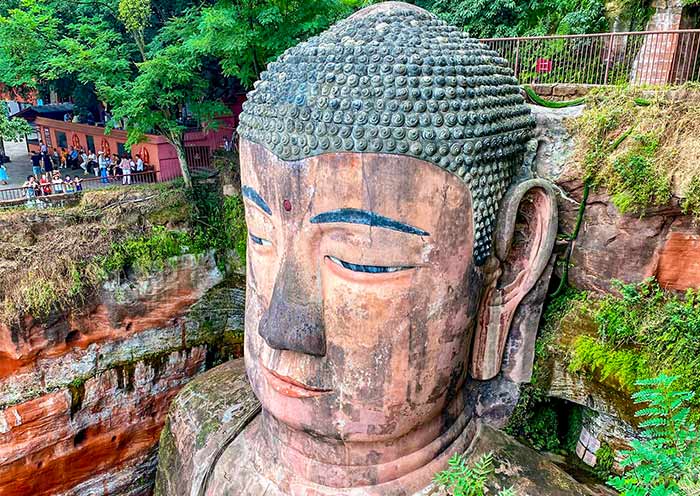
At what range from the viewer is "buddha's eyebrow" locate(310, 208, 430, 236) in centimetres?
363

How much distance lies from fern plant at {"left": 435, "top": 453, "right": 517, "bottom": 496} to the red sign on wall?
20.0ft

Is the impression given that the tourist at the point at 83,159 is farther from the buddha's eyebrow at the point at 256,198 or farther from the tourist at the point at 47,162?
the buddha's eyebrow at the point at 256,198

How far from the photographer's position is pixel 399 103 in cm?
360

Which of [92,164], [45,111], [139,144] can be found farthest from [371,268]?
[45,111]

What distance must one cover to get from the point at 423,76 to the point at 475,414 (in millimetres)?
2873

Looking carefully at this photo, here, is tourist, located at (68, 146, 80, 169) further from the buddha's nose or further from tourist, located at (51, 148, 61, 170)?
the buddha's nose

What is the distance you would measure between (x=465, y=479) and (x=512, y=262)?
1651 mm

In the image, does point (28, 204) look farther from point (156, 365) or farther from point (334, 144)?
point (334, 144)

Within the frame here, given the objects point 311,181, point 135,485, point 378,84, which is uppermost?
point 378,84

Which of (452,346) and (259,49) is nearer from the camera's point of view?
(452,346)

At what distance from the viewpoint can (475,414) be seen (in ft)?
15.7

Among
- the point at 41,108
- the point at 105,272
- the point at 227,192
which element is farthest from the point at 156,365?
the point at 41,108

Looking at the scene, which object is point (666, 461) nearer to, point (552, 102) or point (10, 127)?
point (552, 102)

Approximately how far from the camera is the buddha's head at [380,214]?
3617 mm
